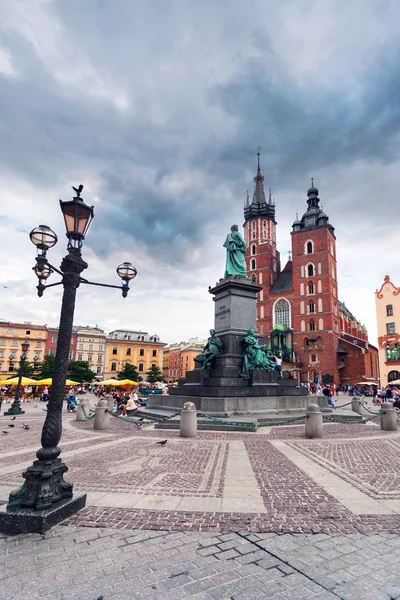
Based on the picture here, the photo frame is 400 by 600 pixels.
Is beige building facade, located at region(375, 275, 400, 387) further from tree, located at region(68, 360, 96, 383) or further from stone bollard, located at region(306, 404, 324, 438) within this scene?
tree, located at region(68, 360, 96, 383)

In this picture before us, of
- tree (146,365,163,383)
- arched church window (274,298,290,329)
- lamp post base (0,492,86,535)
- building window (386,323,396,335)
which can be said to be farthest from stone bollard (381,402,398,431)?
tree (146,365,163,383)

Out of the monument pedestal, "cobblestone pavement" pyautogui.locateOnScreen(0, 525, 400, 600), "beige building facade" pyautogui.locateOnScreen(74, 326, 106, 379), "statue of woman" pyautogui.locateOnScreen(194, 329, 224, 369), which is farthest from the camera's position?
"beige building facade" pyautogui.locateOnScreen(74, 326, 106, 379)

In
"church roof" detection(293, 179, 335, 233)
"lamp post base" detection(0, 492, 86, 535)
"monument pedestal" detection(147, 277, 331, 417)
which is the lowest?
"lamp post base" detection(0, 492, 86, 535)

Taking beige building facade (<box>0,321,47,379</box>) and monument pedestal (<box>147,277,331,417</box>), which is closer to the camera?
monument pedestal (<box>147,277,331,417</box>)

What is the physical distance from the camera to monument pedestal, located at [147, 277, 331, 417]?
44.1 ft

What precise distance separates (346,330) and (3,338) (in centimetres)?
6999

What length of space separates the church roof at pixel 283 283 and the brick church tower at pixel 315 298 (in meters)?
3.60

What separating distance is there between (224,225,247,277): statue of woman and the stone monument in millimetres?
55

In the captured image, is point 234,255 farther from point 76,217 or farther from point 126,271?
point 76,217

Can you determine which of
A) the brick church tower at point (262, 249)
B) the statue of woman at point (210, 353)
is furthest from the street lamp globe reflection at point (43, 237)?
the brick church tower at point (262, 249)

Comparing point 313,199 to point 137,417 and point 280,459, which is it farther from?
point 280,459

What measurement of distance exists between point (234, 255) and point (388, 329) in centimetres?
3686

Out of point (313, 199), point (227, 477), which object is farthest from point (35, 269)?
point (313, 199)

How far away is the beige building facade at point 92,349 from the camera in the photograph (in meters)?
78.2
